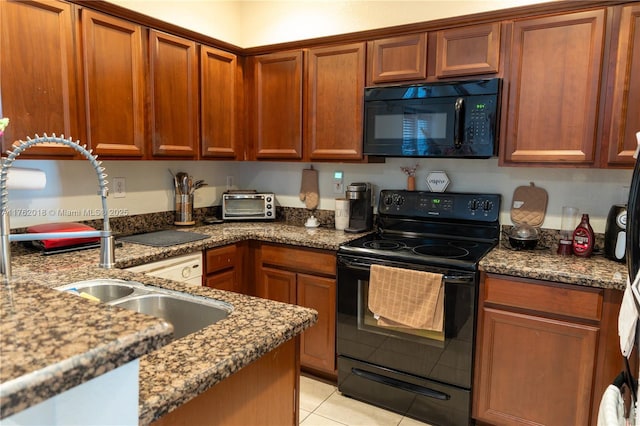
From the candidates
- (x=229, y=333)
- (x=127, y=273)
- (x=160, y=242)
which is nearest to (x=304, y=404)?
(x=160, y=242)

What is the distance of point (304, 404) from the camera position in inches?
102

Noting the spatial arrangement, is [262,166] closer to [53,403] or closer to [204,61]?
[204,61]

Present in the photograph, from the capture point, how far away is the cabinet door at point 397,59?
8.44 ft

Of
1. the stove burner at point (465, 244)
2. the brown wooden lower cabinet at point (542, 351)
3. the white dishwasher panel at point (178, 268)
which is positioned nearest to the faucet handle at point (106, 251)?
the white dishwasher panel at point (178, 268)

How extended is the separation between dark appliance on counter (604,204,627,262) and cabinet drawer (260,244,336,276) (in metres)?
1.46

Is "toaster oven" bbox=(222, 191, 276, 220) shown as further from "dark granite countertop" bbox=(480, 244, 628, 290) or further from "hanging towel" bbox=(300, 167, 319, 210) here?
A: "dark granite countertop" bbox=(480, 244, 628, 290)

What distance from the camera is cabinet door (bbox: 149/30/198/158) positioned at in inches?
103

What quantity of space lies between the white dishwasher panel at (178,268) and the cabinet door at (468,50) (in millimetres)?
1799

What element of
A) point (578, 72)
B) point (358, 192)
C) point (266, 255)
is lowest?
point (266, 255)

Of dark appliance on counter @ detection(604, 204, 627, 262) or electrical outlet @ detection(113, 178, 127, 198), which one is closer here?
dark appliance on counter @ detection(604, 204, 627, 262)

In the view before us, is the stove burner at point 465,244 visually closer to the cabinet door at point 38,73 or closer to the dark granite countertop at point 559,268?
the dark granite countertop at point 559,268

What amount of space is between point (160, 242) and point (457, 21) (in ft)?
6.92

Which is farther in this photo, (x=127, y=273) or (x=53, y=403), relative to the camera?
(x=127, y=273)

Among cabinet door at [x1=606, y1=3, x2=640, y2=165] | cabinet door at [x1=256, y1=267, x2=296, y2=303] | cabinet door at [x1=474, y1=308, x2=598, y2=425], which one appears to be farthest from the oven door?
cabinet door at [x1=606, y1=3, x2=640, y2=165]
